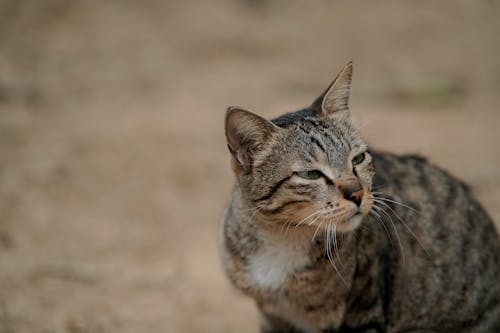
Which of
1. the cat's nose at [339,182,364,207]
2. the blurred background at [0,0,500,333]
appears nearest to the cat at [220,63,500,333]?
the cat's nose at [339,182,364,207]

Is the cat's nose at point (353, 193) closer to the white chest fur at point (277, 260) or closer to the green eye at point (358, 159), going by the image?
the green eye at point (358, 159)

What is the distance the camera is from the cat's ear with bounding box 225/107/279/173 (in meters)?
3.34

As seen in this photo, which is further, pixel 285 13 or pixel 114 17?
pixel 285 13

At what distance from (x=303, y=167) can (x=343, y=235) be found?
1.78ft

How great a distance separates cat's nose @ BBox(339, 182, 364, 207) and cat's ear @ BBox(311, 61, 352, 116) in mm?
699

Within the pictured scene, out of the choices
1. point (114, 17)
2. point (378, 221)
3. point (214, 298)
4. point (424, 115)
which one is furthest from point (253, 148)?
point (114, 17)

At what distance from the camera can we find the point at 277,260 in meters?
3.55

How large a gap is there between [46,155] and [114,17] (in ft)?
11.7

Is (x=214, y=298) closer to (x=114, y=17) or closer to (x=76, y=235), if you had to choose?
(x=76, y=235)

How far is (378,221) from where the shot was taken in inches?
146

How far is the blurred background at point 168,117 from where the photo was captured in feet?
17.1

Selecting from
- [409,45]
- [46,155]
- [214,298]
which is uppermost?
[409,45]

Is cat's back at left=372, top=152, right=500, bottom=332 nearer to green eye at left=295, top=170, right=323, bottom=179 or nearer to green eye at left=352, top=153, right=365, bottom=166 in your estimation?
green eye at left=352, top=153, right=365, bottom=166

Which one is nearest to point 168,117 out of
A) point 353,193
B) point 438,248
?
point 438,248
